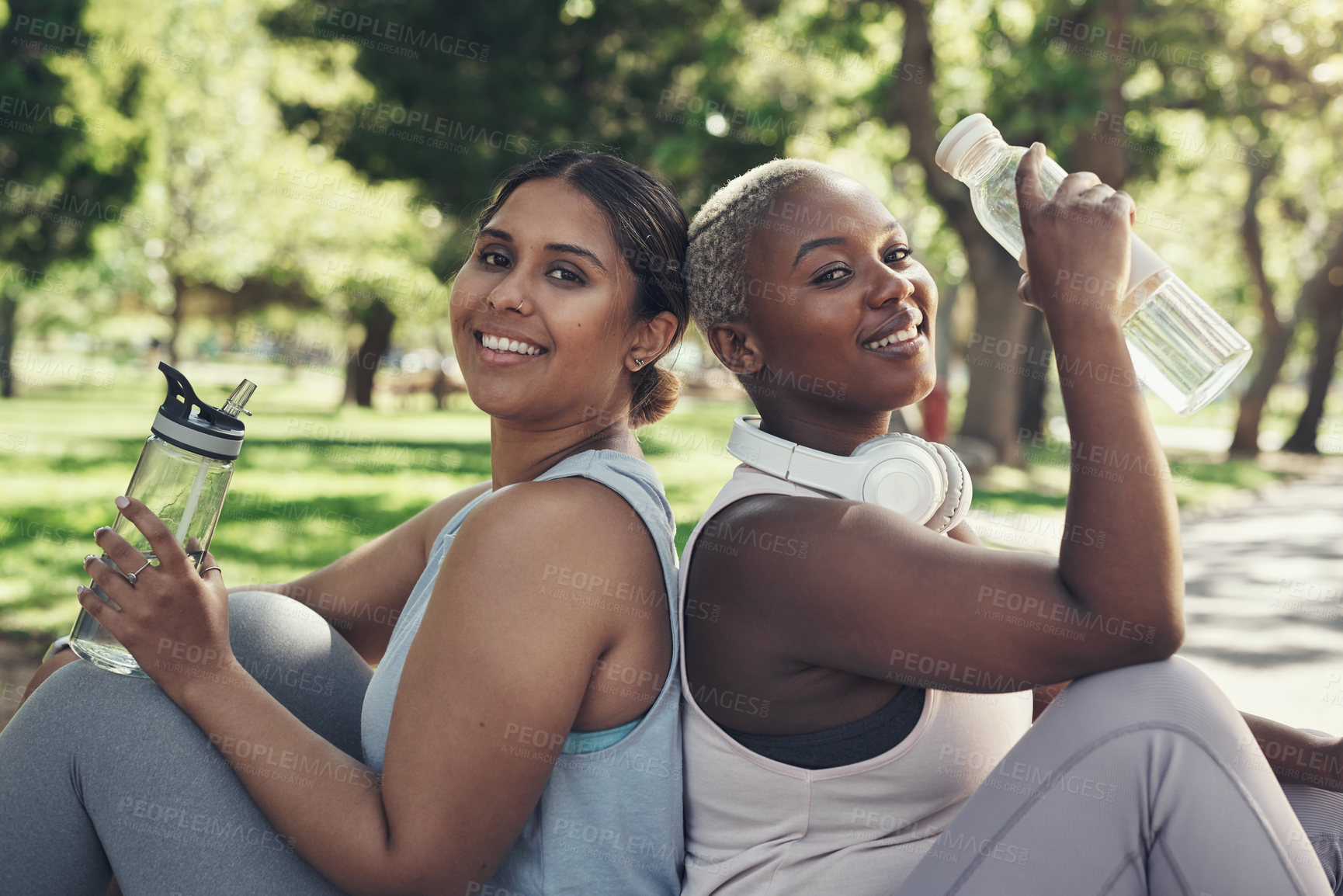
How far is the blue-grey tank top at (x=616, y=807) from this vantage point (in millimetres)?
1935

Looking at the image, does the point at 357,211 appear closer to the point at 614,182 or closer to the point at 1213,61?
the point at 1213,61

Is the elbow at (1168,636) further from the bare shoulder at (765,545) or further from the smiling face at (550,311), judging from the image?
the smiling face at (550,311)

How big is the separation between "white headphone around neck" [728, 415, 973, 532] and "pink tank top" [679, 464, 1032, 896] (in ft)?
0.20

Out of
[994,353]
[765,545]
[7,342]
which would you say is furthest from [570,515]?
[7,342]

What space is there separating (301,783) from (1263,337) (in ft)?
88.2

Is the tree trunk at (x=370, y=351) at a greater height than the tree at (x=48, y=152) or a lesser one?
lesser

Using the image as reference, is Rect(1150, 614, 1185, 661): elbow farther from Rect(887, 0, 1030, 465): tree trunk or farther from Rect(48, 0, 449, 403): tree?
Rect(48, 0, 449, 403): tree

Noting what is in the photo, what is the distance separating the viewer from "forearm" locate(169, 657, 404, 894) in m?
1.80

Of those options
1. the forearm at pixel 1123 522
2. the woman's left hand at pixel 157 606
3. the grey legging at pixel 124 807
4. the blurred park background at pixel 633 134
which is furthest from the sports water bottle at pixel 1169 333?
the blurred park background at pixel 633 134

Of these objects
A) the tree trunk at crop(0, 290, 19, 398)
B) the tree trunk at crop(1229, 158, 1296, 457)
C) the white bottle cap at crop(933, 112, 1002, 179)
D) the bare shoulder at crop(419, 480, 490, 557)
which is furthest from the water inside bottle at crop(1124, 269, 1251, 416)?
the tree trunk at crop(0, 290, 19, 398)

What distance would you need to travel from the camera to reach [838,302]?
6.93ft

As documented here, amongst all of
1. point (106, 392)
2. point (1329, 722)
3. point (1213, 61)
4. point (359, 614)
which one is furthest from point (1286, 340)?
point (106, 392)

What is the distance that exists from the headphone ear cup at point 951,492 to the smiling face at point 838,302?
0.19 metres

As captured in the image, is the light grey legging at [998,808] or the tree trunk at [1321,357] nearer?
the light grey legging at [998,808]
